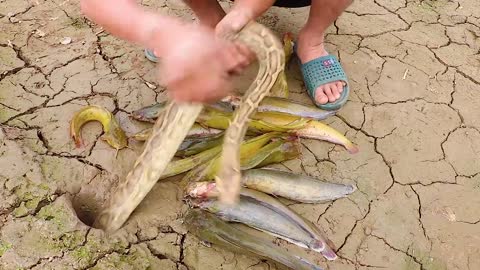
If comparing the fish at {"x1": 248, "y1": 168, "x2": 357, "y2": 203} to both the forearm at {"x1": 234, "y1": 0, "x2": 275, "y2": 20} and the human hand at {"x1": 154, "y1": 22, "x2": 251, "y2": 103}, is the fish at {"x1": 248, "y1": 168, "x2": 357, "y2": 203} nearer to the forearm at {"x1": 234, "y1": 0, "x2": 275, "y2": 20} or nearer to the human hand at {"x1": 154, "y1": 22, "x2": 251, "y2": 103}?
the forearm at {"x1": 234, "y1": 0, "x2": 275, "y2": 20}

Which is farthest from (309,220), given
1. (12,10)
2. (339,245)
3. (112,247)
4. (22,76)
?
(12,10)

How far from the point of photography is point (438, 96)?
3406mm

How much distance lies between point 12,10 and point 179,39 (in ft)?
7.42

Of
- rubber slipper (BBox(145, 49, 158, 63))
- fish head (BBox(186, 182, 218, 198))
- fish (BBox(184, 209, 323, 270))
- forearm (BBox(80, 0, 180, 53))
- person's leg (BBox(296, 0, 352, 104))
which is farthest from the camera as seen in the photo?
rubber slipper (BBox(145, 49, 158, 63))

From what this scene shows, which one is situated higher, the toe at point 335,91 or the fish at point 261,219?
the toe at point 335,91

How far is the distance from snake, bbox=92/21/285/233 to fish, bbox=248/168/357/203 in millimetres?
264

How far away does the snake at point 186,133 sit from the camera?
7.49 feet

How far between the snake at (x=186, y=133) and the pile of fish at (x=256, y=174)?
173 millimetres

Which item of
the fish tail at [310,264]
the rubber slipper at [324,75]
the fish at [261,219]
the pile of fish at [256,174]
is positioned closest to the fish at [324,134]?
the pile of fish at [256,174]

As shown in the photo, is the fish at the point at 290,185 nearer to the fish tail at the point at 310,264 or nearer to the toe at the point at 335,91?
the fish tail at the point at 310,264

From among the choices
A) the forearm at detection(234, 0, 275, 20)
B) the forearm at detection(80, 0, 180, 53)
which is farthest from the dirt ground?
the forearm at detection(80, 0, 180, 53)

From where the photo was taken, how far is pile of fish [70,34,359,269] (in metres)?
2.63

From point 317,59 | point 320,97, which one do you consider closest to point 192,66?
point 320,97

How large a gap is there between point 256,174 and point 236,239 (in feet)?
1.07
